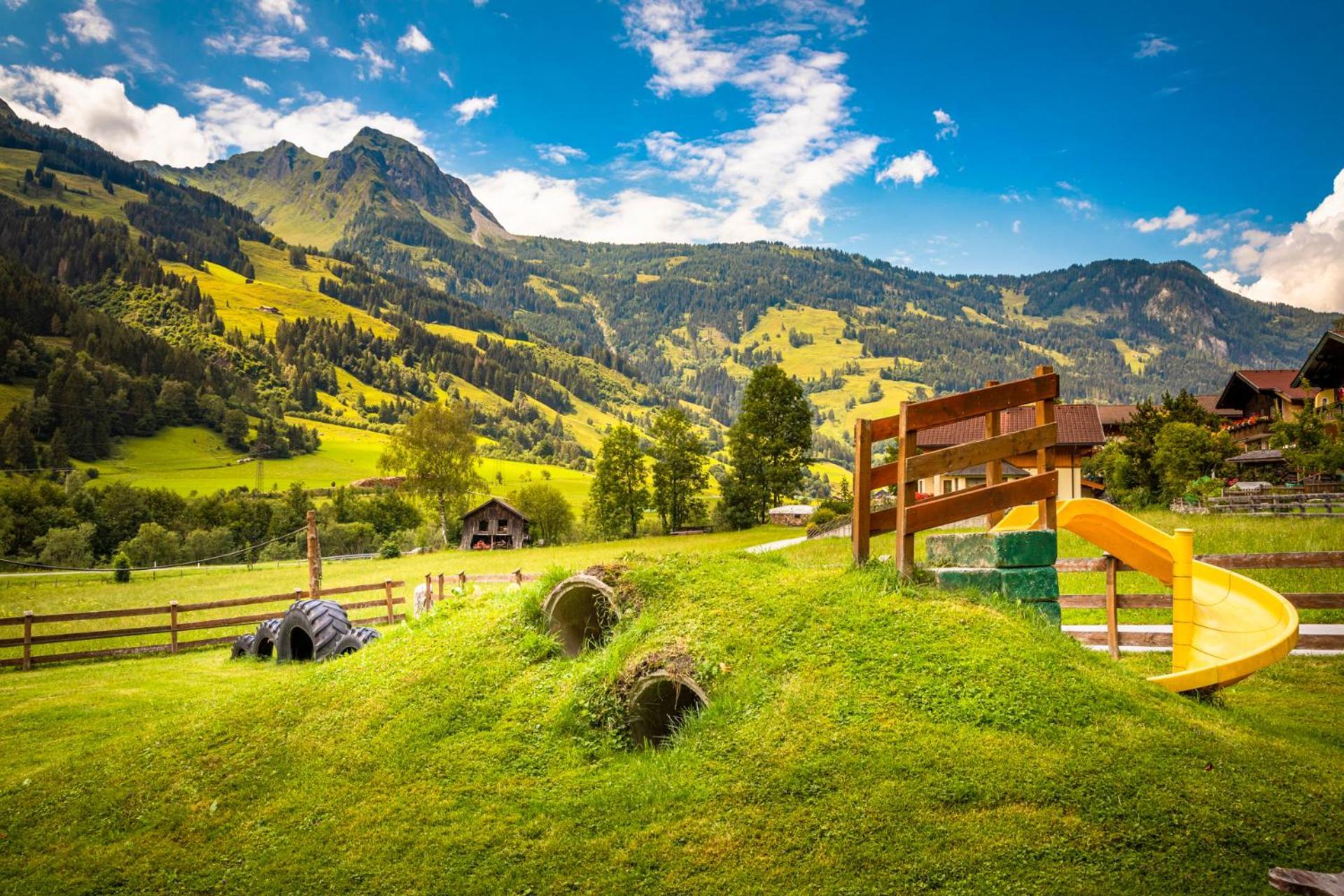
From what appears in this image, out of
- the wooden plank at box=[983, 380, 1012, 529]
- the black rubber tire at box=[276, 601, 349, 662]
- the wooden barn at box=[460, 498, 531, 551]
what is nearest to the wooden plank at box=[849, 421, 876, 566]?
the wooden plank at box=[983, 380, 1012, 529]

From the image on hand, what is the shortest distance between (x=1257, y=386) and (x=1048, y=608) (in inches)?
2893

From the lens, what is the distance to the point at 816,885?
471 centimetres

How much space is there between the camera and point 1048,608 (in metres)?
7.34

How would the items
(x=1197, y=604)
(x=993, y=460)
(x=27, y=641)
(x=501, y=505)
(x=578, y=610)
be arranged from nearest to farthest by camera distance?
(x=993, y=460)
(x=1197, y=604)
(x=578, y=610)
(x=27, y=641)
(x=501, y=505)

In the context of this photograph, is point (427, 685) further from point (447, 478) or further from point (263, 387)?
point (263, 387)

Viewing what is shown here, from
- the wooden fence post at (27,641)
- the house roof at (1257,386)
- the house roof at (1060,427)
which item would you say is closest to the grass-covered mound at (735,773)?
the wooden fence post at (27,641)

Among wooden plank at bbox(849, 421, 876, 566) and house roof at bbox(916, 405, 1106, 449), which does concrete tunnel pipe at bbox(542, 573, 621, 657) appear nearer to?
wooden plank at bbox(849, 421, 876, 566)

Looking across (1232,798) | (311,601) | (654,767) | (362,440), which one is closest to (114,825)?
(654,767)

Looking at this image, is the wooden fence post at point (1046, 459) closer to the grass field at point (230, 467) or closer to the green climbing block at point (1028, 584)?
the green climbing block at point (1028, 584)

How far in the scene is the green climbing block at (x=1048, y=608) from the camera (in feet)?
23.7

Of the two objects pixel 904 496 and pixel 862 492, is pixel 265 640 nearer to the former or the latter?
pixel 862 492

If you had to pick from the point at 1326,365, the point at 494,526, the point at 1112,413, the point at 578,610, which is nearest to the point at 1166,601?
the point at 578,610

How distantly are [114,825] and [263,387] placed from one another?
163m

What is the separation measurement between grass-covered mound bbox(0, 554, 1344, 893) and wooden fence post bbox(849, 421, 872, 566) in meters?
0.35
